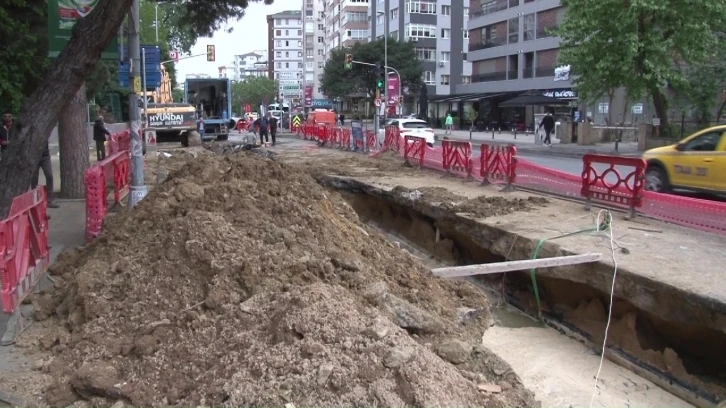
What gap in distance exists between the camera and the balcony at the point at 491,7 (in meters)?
57.5

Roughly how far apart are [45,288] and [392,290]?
12.3 ft

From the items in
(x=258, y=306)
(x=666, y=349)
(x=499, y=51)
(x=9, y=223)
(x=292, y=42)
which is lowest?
(x=666, y=349)

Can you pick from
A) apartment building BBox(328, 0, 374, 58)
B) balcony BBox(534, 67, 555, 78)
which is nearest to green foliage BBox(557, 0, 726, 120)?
balcony BBox(534, 67, 555, 78)

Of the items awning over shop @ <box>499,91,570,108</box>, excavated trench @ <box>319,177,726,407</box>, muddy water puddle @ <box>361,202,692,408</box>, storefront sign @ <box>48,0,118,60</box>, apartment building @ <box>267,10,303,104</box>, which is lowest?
muddy water puddle @ <box>361,202,692,408</box>

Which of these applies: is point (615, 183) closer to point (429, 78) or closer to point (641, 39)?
point (641, 39)

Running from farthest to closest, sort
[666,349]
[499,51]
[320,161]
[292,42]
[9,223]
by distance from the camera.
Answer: [292,42], [499,51], [320,161], [666,349], [9,223]

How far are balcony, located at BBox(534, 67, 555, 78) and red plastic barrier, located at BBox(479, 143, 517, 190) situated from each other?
3932 cm

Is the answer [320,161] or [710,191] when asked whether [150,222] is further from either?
[320,161]

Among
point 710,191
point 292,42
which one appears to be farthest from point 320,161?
point 292,42

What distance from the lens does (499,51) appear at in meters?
58.2

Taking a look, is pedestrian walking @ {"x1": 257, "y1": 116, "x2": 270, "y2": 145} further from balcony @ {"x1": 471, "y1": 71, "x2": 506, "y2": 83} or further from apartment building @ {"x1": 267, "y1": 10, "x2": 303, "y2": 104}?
apartment building @ {"x1": 267, "y1": 10, "x2": 303, "y2": 104}

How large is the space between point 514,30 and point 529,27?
2.16 m

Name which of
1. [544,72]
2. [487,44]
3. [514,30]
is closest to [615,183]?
[544,72]

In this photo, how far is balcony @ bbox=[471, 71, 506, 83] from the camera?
58.3 meters
